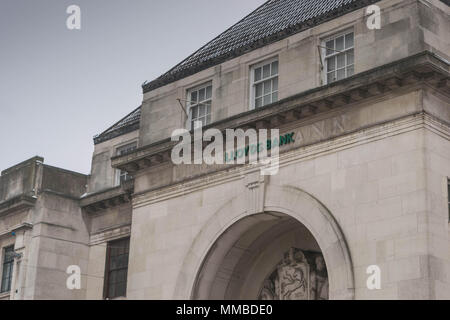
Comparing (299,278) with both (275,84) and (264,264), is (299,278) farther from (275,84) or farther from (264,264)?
(275,84)

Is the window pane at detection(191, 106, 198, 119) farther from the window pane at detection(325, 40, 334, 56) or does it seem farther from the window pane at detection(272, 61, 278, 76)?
the window pane at detection(325, 40, 334, 56)

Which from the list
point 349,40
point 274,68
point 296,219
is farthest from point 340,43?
point 296,219

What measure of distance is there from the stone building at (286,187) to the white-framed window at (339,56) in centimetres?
5

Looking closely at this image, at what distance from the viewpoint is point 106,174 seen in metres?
41.9

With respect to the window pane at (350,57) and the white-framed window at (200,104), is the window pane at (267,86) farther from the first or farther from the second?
the window pane at (350,57)

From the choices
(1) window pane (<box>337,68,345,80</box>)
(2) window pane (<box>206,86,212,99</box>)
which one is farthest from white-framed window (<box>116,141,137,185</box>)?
(1) window pane (<box>337,68,345,80</box>)

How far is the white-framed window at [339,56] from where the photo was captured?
30.2 m

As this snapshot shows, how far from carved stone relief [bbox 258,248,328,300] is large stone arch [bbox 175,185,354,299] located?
2164 millimetres

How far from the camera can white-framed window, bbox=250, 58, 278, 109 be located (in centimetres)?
3225

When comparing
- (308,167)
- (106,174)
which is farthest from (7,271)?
(308,167)

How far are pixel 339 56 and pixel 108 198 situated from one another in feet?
43.0
